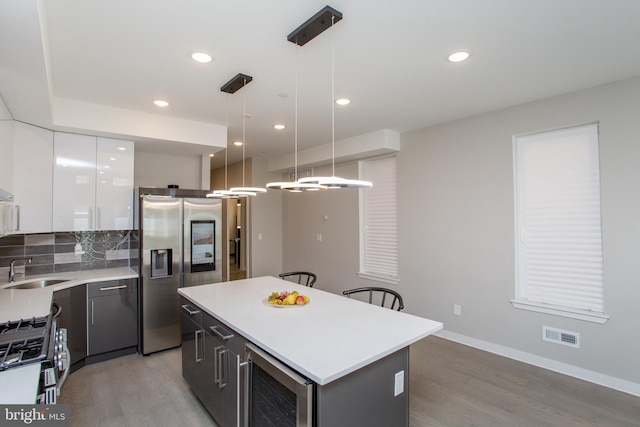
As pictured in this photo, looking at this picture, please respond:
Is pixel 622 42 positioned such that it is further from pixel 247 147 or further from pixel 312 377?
pixel 247 147

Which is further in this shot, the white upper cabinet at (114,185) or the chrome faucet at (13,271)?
the white upper cabinet at (114,185)

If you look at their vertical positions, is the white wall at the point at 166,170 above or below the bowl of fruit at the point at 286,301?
above

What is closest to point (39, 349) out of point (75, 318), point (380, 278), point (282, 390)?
point (282, 390)

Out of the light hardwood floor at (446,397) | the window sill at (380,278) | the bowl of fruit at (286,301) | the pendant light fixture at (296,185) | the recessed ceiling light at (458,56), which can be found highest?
the recessed ceiling light at (458,56)

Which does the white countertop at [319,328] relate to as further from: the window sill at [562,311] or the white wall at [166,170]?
the white wall at [166,170]

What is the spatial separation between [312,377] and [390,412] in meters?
0.69

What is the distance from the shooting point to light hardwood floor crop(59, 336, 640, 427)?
2.39m

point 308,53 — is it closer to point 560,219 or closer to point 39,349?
point 39,349

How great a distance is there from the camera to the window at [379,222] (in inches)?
183

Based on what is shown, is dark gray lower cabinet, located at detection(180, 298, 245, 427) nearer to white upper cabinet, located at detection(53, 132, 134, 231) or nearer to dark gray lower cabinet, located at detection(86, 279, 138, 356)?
dark gray lower cabinet, located at detection(86, 279, 138, 356)

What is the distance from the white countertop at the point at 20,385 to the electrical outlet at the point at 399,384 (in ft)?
5.29

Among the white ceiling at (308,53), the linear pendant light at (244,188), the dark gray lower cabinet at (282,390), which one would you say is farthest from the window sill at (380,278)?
the dark gray lower cabinet at (282,390)

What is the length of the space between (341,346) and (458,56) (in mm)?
2152

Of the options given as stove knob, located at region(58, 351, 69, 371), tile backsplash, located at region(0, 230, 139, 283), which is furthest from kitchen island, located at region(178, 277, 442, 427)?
tile backsplash, located at region(0, 230, 139, 283)
